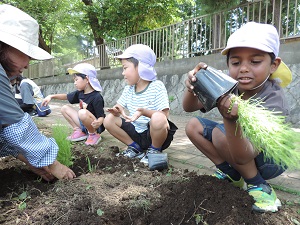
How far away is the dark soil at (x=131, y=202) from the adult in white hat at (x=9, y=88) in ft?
0.90

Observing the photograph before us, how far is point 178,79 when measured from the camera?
7.15 m

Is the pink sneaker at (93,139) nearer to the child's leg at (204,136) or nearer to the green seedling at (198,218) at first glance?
the child's leg at (204,136)

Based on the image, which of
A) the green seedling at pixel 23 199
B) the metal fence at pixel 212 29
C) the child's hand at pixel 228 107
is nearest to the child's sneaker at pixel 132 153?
the green seedling at pixel 23 199

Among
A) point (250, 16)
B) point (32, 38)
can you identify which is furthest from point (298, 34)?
point (32, 38)

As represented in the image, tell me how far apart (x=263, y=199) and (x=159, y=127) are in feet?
3.68

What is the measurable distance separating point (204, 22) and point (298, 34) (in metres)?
2.63

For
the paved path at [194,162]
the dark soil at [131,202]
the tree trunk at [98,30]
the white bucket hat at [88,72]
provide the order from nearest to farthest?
the dark soil at [131,202]
the paved path at [194,162]
the white bucket hat at [88,72]
the tree trunk at [98,30]

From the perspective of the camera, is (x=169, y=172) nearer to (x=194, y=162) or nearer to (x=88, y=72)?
(x=194, y=162)

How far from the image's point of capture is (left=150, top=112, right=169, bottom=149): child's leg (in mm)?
2357

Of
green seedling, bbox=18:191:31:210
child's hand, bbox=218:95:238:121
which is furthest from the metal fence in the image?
green seedling, bbox=18:191:31:210

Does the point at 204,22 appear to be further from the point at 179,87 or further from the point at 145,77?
the point at 145,77

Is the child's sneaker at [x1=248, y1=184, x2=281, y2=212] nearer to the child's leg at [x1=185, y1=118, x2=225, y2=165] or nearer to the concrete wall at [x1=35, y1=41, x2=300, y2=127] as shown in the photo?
the child's leg at [x1=185, y1=118, x2=225, y2=165]

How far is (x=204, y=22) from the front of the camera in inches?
274

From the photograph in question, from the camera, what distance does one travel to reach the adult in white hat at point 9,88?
143 cm
